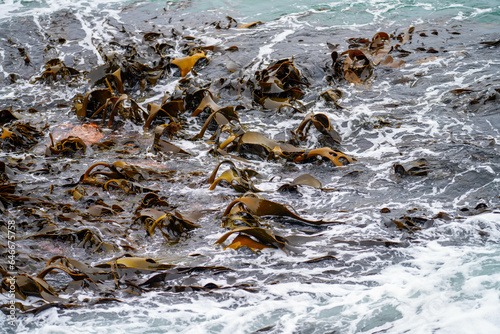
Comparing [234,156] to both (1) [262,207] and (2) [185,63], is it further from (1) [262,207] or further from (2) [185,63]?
(2) [185,63]

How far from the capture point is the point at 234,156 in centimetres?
441

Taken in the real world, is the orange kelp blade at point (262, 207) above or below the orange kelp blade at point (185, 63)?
below

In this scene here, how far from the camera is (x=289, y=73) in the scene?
5.74 metres

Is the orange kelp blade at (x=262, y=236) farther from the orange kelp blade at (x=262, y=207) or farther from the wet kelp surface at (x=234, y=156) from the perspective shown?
the orange kelp blade at (x=262, y=207)

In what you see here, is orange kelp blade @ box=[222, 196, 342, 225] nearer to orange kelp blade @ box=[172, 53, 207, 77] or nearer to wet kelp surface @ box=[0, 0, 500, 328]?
wet kelp surface @ box=[0, 0, 500, 328]

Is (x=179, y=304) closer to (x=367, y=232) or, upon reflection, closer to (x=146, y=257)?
(x=146, y=257)

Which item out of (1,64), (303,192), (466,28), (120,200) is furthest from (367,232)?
(1,64)

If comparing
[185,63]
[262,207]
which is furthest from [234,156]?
[185,63]

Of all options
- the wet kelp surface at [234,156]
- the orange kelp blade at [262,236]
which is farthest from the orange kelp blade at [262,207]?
the orange kelp blade at [262,236]

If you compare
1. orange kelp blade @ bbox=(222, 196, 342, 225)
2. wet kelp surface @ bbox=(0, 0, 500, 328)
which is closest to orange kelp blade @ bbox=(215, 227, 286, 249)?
wet kelp surface @ bbox=(0, 0, 500, 328)

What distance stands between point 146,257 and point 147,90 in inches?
139

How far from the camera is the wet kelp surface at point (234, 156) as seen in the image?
115 inches

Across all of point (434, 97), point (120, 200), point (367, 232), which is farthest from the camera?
point (434, 97)

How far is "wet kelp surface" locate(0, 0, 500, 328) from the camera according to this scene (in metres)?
2.93
